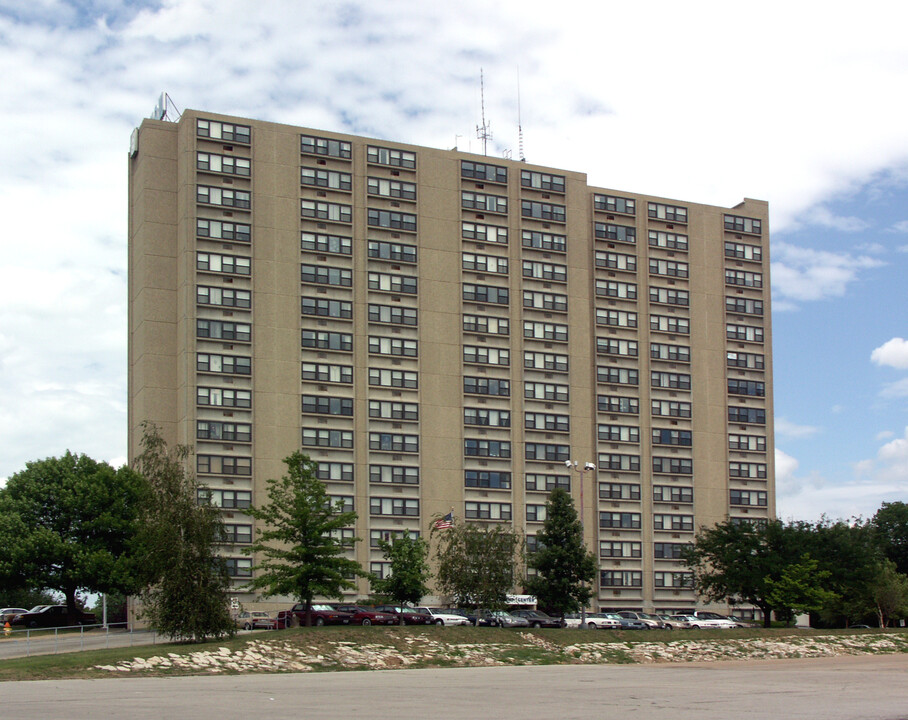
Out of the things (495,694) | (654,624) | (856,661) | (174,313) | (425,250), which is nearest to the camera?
(495,694)

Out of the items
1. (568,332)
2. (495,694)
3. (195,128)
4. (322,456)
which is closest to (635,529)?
(568,332)

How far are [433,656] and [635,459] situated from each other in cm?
6781

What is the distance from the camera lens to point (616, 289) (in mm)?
125812

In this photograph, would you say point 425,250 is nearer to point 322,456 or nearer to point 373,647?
point 322,456

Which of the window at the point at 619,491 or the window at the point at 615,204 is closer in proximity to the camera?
the window at the point at 619,491

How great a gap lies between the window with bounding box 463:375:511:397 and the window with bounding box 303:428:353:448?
44.9 feet

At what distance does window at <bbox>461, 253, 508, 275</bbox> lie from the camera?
387ft

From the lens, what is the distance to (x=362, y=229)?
374ft

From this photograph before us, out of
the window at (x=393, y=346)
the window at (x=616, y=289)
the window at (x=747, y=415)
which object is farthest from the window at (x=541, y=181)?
the window at (x=747, y=415)

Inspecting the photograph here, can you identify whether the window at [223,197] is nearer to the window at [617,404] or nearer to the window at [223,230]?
the window at [223,230]

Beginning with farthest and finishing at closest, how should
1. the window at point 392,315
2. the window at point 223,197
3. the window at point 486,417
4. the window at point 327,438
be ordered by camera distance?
1. the window at point 486,417
2. the window at point 392,315
3. the window at point 327,438
4. the window at point 223,197

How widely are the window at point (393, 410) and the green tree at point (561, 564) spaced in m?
26.7

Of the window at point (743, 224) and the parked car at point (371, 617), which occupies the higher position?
the window at point (743, 224)

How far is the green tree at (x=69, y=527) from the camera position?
288 ft
